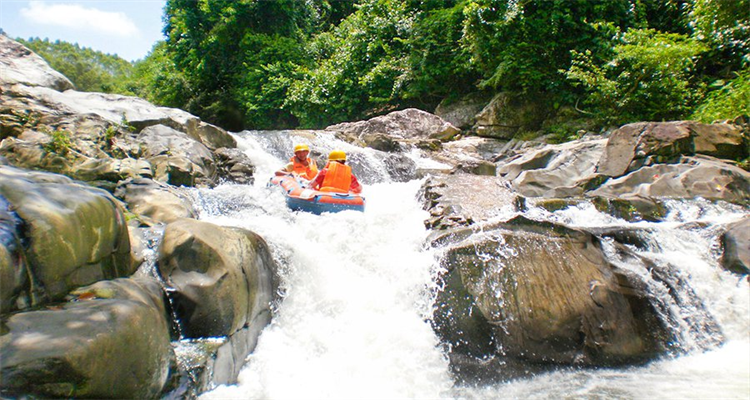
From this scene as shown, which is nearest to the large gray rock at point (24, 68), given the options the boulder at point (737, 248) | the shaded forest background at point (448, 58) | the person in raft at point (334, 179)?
the person in raft at point (334, 179)

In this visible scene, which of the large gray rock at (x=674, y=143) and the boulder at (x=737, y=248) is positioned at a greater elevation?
the large gray rock at (x=674, y=143)

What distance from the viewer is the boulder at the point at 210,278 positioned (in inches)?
133

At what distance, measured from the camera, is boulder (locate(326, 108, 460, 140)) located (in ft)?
44.6

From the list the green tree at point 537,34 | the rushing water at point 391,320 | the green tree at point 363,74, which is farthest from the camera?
the green tree at point 363,74

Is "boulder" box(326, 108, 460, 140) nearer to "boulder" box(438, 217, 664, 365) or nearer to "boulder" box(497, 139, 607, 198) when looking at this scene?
"boulder" box(497, 139, 607, 198)

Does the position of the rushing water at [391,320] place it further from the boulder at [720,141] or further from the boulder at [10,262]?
the boulder at [720,141]

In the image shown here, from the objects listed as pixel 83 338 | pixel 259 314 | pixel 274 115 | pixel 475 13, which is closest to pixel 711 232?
pixel 259 314

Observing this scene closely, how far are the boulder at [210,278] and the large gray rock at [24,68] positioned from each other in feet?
23.2

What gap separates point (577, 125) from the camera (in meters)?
11.7

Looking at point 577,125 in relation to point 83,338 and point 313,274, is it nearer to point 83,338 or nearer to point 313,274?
point 313,274

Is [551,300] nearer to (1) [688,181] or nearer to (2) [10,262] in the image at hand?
(2) [10,262]

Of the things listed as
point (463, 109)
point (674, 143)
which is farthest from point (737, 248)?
point (463, 109)

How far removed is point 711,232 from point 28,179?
7006 millimetres

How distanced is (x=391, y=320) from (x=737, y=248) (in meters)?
4.01
